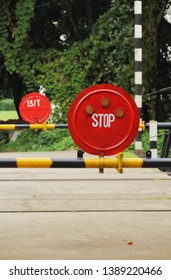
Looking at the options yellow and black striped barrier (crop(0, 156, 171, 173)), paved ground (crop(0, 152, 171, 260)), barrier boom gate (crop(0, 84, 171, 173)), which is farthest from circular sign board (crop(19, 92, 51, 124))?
barrier boom gate (crop(0, 84, 171, 173))

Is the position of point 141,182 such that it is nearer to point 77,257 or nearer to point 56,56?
point 77,257

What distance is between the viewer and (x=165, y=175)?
13148 mm

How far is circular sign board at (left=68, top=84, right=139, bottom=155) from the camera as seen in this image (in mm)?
6641

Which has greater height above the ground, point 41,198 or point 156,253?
point 156,253

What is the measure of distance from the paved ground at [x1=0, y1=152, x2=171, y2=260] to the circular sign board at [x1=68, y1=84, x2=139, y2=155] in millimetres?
849

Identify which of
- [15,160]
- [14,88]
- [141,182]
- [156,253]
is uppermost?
[15,160]

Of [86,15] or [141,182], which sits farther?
[86,15]

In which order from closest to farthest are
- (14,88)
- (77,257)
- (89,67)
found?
(77,257), (89,67), (14,88)

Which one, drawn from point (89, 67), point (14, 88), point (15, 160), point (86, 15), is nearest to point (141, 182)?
point (15, 160)

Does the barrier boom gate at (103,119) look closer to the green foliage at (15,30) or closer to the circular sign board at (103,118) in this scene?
the circular sign board at (103,118)

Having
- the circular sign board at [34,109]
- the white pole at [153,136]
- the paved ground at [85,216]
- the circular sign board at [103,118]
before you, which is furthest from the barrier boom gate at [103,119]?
the circular sign board at [34,109]

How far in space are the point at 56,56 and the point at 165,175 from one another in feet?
35.9

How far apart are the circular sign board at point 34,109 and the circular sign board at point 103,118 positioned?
11220 millimetres

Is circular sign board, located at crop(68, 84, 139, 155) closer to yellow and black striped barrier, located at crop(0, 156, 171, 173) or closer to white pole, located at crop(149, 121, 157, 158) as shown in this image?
yellow and black striped barrier, located at crop(0, 156, 171, 173)
